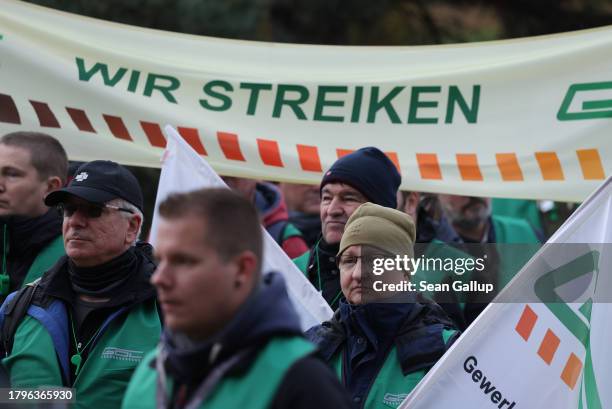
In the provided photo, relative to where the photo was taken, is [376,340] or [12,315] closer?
[376,340]

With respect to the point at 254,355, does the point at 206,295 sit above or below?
above

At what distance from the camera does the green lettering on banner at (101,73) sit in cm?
661

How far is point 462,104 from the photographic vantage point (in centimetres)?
663

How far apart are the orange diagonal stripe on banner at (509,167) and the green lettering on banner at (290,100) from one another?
108 centimetres

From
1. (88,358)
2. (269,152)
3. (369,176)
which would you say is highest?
(269,152)

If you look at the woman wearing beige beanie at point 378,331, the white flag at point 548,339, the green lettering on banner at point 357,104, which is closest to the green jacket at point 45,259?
the woman wearing beige beanie at point 378,331

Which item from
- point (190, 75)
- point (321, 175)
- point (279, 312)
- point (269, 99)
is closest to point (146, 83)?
point (190, 75)

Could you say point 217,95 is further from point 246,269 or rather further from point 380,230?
point 246,269

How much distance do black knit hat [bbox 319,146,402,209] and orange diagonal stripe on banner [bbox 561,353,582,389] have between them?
1.26 m

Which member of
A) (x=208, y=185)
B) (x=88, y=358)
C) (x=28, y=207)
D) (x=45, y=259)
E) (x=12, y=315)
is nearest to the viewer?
(x=88, y=358)

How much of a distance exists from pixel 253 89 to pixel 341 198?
1269 millimetres

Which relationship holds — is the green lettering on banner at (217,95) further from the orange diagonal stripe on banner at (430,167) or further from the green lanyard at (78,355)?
the green lanyard at (78,355)

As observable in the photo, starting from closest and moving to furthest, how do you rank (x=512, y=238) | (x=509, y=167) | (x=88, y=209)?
(x=88, y=209) < (x=509, y=167) < (x=512, y=238)

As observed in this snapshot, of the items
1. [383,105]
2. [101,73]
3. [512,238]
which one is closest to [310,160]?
[383,105]
